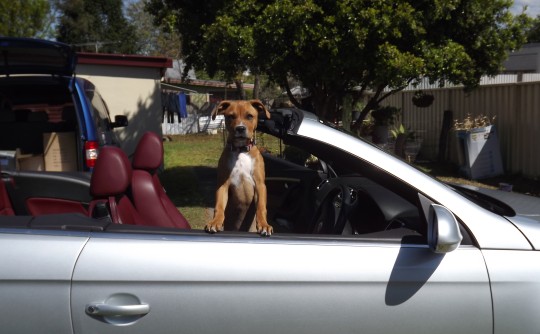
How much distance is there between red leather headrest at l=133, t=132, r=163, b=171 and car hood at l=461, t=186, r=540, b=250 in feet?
6.47

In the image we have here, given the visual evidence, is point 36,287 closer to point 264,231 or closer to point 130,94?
point 264,231

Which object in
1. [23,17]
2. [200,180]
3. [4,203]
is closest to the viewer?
[4,203]

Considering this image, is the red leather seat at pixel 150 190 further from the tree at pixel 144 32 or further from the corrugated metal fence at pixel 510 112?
the tree at pixel 144 32

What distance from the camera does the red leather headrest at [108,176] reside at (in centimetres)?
294

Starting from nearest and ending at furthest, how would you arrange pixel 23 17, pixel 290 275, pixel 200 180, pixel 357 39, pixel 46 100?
pixel 290 275, pixel 357 39, pixel 46 100, pixel 200 180, pixel 23 17

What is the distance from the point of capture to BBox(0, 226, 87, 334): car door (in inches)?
87.0

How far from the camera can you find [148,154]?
142 inches

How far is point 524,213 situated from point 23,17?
28365 millimetres

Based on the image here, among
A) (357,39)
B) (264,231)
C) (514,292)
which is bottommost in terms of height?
(514,292)

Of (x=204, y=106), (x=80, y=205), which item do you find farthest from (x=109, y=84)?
(x=204, y=106)

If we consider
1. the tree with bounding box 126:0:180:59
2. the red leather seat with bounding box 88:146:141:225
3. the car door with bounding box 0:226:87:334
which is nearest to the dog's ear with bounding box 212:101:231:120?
the red leather seat with bounding box 88:146:141:225

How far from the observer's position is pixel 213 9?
871cm

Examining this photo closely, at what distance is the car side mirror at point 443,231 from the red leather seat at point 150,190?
1.52m

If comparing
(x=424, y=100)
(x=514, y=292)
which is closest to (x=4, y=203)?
(x=514, y=292)
